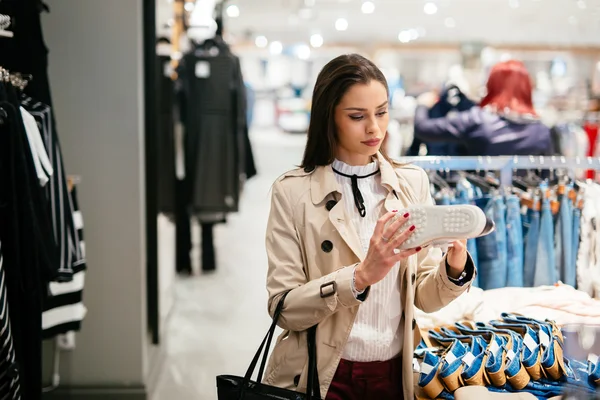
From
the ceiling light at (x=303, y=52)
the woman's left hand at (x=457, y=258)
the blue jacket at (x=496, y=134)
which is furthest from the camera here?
the ceiling light at (x=303, y=52)

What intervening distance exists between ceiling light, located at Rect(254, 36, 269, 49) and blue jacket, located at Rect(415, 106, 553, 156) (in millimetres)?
10361

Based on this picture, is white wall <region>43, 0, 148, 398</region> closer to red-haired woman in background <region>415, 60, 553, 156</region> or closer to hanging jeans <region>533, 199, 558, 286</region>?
red-haired woman in background <region>415, 60, 553, 156</region>

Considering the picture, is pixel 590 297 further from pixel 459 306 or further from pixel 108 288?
pixel 108 288

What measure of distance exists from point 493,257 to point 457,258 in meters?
1.04

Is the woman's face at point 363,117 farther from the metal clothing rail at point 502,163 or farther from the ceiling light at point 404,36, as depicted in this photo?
the ceiling light at point 404,36

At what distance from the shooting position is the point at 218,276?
5.63 meters

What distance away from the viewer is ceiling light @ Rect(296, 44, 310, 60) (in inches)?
537

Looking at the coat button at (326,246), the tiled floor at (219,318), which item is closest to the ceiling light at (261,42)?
the tiled floor at (219,318)

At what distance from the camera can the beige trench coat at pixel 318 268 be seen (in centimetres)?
158

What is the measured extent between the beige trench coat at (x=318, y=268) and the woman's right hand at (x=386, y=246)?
12 cm

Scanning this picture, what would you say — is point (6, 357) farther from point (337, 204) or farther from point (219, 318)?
point (219, 318)

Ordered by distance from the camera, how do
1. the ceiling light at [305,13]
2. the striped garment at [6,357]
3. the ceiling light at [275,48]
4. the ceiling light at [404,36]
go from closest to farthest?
the striped garment at [6,357] → the ceiling light at [305,13] → the ceiling light at [404,36] → the ceiling light at [275,48]

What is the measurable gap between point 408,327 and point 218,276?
4.12 m

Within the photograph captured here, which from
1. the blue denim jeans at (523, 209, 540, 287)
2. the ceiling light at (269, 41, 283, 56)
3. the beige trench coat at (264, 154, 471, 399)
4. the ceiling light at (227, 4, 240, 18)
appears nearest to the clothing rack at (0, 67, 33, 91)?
the beige trench coat at (264, 154, 471, 399)
